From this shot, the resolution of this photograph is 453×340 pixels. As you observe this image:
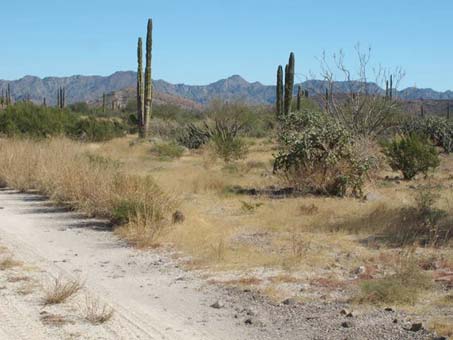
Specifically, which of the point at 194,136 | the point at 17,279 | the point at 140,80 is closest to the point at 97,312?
the point at 17,279

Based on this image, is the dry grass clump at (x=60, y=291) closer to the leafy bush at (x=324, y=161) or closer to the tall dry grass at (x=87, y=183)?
the tall dry grass at (x=87, y=183)

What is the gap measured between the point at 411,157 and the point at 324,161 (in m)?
5.68

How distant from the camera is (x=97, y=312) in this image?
23.8ft

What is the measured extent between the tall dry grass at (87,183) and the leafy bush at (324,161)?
14.6ft

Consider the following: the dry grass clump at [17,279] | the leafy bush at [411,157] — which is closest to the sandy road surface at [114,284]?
the dry grass clump at [17,279]

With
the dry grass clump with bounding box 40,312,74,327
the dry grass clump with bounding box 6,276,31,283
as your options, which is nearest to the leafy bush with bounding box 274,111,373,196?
the dry grass clump with bounding box 6,276,31,283

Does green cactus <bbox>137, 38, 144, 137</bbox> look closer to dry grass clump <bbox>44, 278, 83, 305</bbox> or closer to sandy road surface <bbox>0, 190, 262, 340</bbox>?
sandy road surface <bbox>0, 190, 262, 340</bbox>

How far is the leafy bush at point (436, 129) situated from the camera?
108ft

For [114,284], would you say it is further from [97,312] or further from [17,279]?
[97,312]

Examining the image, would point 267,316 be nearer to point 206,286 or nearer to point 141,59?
point 206,286

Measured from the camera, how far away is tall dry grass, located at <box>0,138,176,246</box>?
12344mm

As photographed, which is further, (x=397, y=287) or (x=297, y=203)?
(x=297, y=203)

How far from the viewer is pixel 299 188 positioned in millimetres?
17953

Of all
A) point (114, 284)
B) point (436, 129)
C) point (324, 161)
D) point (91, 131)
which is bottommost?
point (114, 284)
